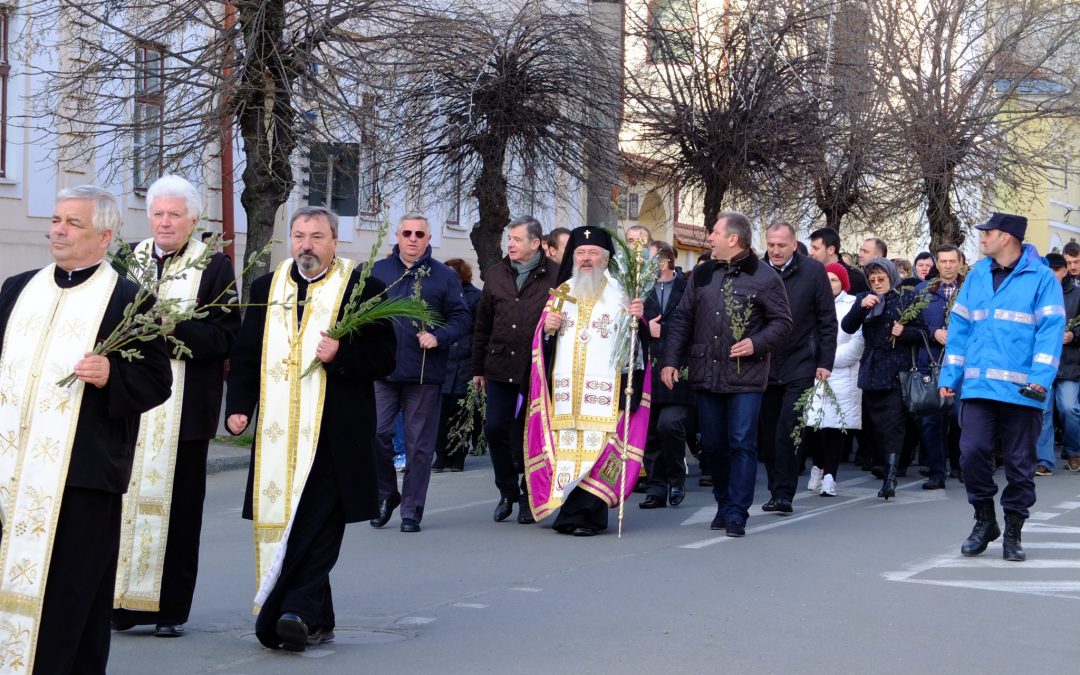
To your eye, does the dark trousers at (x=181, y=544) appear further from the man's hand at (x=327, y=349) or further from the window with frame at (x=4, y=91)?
the window with frame at (x=4, y=91)

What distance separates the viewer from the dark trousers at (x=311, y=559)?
6.61 meters

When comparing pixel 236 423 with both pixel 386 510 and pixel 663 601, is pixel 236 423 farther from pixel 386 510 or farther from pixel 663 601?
pixel 386 510

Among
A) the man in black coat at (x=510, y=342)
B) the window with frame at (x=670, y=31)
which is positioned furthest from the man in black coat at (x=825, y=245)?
the window with frame at (x=670, y=31)

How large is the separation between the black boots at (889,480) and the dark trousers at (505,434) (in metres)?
3.31

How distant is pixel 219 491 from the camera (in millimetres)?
12781

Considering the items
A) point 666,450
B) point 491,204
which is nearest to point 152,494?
point 666,450

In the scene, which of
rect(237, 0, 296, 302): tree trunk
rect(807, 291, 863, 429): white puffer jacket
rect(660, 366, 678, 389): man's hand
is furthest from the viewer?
rect(237, 0, 296, 302): tree trunk

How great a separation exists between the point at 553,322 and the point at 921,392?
4079 mm

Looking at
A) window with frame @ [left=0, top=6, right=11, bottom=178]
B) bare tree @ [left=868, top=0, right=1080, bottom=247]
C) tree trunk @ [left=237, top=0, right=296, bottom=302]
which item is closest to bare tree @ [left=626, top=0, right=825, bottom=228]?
tree trunk @ [left=237, top=0, right=296, bottom=302]

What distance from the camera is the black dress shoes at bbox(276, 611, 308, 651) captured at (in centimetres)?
647

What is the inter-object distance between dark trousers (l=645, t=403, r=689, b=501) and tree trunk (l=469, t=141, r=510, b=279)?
282 inches

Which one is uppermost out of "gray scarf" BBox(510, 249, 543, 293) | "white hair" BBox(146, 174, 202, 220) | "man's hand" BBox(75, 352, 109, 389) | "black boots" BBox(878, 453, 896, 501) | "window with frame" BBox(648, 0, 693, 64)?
"window with frame" BBox(648, 0, 693, 64)

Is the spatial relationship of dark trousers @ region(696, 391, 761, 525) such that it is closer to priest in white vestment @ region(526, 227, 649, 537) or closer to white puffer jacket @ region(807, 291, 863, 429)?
priest in white vestment @ region(526, 227, 649, 537)

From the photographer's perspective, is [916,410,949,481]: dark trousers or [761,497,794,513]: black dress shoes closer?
[761,497,794,513]: black dress shoes
